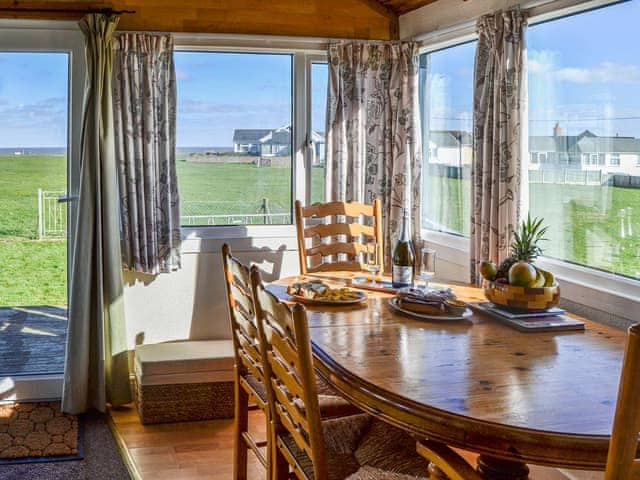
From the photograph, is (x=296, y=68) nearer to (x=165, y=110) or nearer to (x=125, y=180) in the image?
(x=165, y=110)

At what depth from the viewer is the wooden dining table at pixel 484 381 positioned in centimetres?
162

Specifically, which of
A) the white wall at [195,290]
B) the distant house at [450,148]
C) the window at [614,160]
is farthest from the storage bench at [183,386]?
the window at [614,160]

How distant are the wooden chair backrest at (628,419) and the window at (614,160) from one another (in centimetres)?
208

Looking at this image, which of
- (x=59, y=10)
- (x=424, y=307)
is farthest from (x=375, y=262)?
(x=59, y=10)

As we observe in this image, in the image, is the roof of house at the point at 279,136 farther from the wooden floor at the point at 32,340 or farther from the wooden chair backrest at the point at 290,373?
the wooden chair backrest at the point at 290,373

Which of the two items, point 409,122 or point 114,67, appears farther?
point 409,122

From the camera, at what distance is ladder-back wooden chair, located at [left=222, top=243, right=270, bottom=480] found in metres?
2.52

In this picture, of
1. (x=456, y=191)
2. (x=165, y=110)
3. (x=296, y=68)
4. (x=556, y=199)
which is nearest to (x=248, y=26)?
(x=296, y=68)

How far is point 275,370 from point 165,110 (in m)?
2.43

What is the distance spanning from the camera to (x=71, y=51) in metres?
4.14

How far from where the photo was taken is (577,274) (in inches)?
132

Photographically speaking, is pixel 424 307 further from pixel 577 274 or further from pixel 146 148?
pixel 146 148

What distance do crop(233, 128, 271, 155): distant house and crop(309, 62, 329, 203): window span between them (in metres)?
0.31

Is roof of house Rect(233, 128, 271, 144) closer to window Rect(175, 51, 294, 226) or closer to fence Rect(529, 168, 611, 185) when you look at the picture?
window Rect(175, 51, 294, 226)
